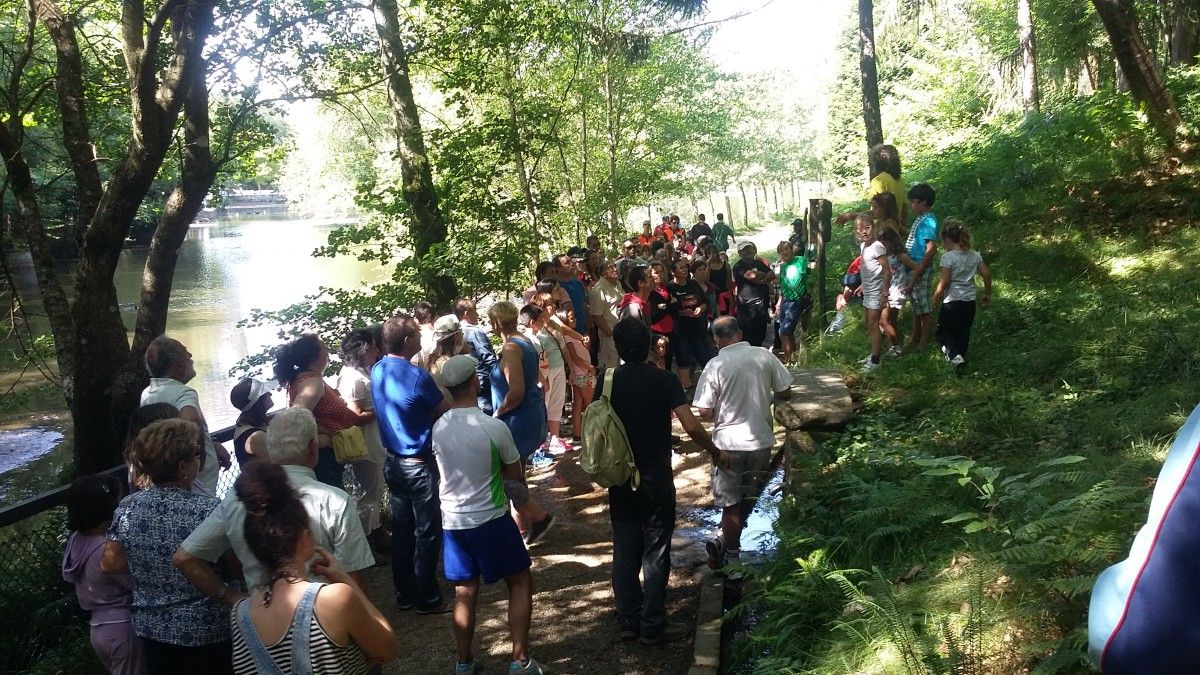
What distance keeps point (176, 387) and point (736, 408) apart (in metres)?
3.42

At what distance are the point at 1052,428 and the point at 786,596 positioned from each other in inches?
96.0

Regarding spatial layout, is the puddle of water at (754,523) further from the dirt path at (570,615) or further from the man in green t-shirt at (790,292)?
the man in green t-shirt at (790,292)

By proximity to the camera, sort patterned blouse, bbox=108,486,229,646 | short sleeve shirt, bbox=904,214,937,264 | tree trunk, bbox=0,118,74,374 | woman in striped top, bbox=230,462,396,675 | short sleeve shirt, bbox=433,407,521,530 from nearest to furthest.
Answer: woman in striped top, bbox=230,462,396,675 < patterned blouse, bbox=108,486,229,646 < short sleeve shirt, bbox=433,407,521,530 < tree trunk, bbox=0,118,74,374 < short sleeve shirt, bbox=904,214,937,264

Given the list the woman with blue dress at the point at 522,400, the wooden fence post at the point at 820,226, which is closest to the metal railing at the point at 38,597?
the woman with blue dress at the point at 522,400

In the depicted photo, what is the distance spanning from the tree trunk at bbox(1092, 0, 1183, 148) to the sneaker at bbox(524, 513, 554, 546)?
26.1 feet

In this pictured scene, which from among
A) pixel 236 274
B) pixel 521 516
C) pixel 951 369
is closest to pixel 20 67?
pixel 521 516

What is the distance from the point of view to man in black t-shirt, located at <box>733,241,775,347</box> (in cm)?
1125

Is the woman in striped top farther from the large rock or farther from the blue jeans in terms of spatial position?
the large rock

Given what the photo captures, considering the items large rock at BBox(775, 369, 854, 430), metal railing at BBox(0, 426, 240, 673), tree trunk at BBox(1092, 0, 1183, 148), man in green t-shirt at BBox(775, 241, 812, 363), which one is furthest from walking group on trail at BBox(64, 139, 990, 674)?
tree trunk at BBox(1092, 0, 1183, 148)

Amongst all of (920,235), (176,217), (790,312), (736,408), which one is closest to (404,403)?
(736,408)

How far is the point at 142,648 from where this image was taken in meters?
3.86

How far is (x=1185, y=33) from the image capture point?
1324 cm

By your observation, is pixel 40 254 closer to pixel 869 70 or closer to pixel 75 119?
pixel 75 119

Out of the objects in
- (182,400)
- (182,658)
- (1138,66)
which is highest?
(1138,66)
